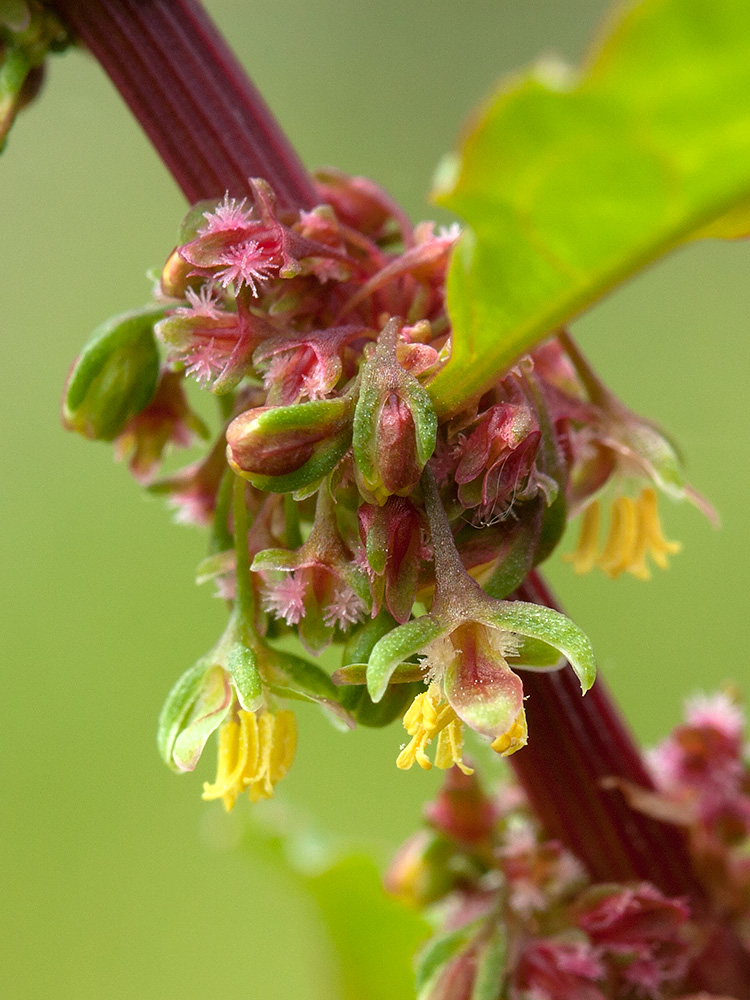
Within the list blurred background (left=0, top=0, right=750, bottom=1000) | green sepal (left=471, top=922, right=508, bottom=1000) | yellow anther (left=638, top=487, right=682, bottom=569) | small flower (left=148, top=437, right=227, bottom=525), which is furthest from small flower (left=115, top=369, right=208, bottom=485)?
blurred background (left=0, top=0, right=750, bottom=1000)

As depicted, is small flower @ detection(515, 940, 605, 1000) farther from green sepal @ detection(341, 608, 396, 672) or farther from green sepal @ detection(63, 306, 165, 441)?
green sepal @ detection(63, 306, 165, 441)

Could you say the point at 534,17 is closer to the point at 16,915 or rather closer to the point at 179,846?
the point at 179,846

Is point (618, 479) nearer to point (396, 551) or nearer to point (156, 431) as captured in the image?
point (396, 551)

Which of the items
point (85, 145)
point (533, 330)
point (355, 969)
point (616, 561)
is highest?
point (85, 145)

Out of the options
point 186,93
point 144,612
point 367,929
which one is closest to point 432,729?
point 186,93

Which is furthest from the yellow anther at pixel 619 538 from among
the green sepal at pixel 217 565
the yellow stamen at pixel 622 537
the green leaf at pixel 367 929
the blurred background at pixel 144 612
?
the blurred background at pixel 144 612

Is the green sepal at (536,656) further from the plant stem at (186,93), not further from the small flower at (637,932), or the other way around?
the plant stem at (186,93)

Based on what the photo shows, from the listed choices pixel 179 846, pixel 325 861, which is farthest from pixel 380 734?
pixel 325 861
